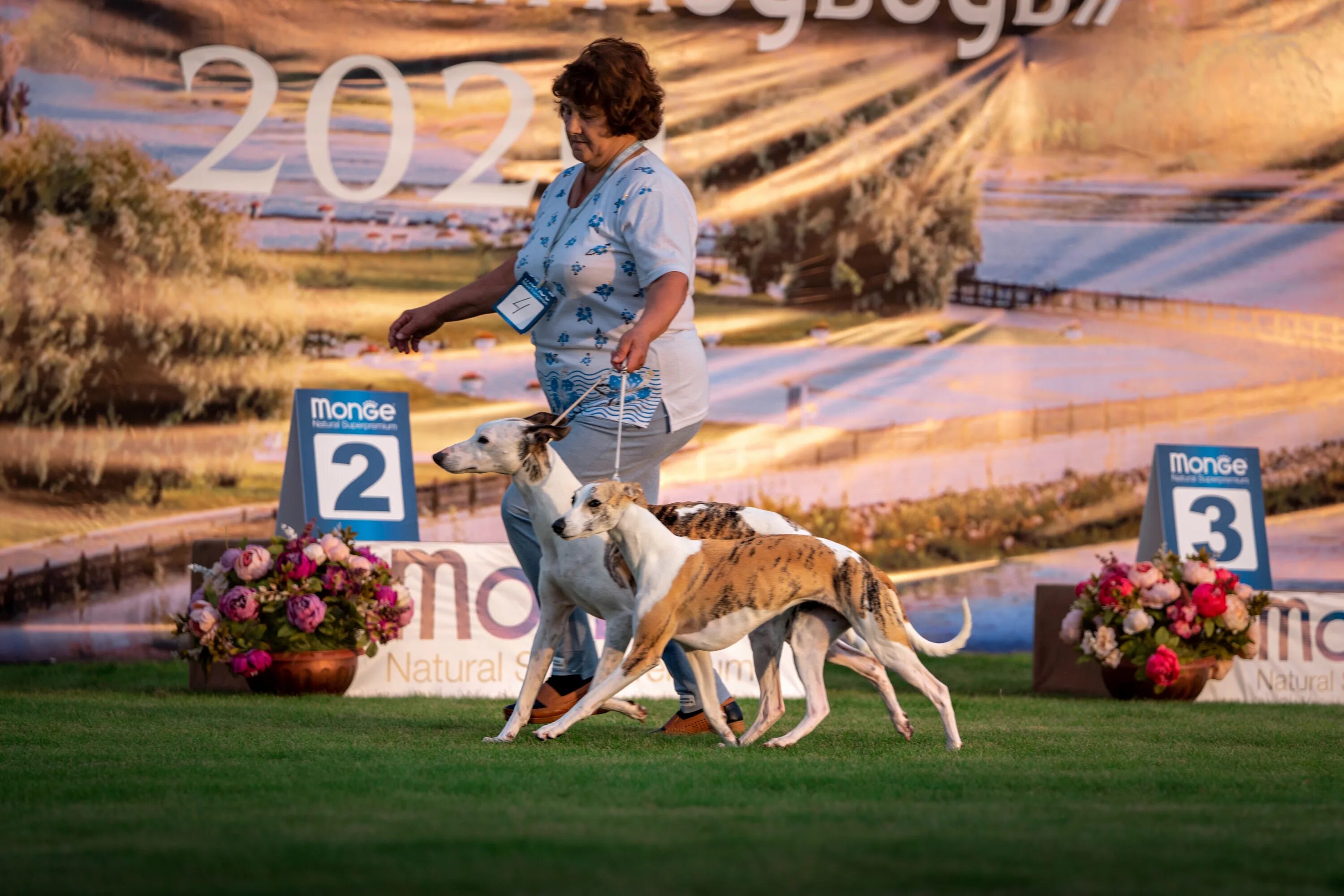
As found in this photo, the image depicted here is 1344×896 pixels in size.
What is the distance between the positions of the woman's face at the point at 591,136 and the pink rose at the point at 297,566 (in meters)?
2.18

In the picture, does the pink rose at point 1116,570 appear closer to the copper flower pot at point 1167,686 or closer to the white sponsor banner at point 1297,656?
the copper flower pot at point 1167,686

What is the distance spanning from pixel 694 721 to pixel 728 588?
633 mm

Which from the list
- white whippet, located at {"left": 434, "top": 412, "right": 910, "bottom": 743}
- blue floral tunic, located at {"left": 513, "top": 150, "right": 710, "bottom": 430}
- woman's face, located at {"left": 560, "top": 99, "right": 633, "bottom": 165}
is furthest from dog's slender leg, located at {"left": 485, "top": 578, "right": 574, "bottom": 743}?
woman's face, located at {"left": 560, "top": 99, "right": 633, "bottom": 165}

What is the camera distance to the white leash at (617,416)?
4.12 m

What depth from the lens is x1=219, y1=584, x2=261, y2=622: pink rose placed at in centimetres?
549

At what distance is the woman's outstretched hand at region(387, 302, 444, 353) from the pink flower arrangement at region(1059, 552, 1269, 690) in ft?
10.2

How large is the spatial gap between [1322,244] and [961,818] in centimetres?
673

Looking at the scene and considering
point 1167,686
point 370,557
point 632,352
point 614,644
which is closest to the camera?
point 632,352

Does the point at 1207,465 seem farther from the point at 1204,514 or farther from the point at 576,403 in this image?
the point at 576,403

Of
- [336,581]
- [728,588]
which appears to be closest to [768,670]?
[728,588]

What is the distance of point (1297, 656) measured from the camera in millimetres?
6555

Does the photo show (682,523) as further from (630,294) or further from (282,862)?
(282,862)

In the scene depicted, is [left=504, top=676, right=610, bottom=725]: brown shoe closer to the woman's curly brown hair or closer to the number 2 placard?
the woman's curly brown hair

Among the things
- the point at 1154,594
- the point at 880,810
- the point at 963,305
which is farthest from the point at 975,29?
the point at 880,810
